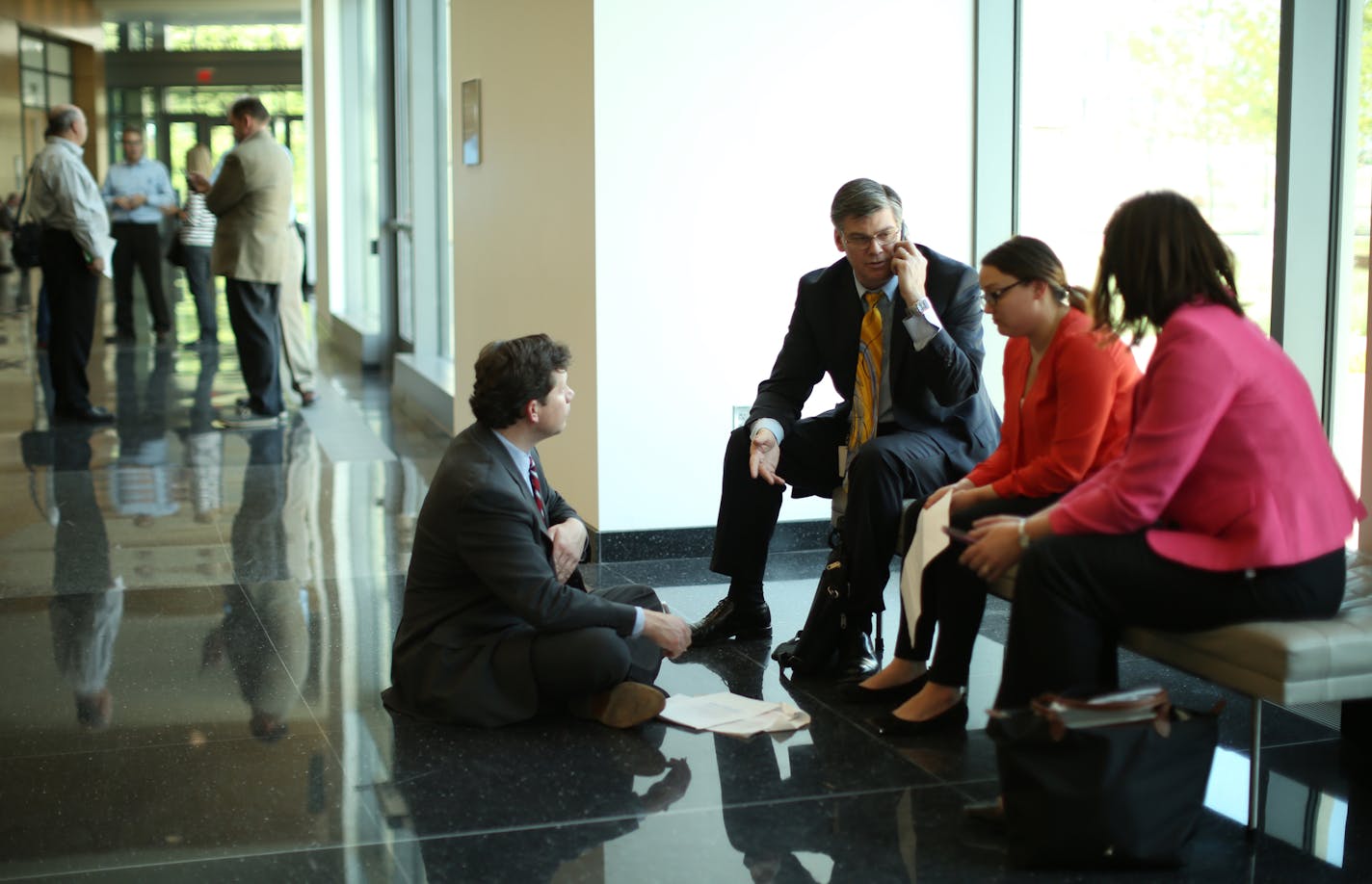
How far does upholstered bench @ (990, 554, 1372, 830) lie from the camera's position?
263 centimetres

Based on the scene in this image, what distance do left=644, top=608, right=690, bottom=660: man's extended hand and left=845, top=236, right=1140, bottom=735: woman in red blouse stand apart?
502 millimetres

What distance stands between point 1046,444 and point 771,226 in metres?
2.03

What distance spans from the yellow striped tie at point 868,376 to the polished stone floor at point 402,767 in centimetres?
66

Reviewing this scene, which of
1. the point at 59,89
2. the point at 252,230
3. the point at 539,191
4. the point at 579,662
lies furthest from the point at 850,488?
the point at 59,89

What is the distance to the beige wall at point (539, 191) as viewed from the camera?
5164 mm

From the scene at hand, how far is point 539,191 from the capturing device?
5.62 m

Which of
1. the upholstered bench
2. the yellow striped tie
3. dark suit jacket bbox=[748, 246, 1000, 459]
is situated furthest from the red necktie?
the upholstered bench

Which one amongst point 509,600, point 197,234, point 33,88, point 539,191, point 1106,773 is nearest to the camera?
point 1106,773

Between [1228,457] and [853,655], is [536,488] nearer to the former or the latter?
[853,655]

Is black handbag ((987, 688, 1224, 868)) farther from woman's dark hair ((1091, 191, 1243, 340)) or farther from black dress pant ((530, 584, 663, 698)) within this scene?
black dress pant ((530, 584, 663, 698))

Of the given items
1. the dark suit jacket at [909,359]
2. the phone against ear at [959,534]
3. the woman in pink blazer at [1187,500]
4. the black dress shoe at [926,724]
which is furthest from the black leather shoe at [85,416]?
the woman in pink blazer at [1187,500]

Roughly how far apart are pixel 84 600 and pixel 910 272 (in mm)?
2742

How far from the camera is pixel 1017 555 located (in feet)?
9.78

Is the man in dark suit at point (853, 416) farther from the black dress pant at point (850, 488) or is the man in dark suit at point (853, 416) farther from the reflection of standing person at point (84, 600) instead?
the reflection of standing person at point (84, 600)
